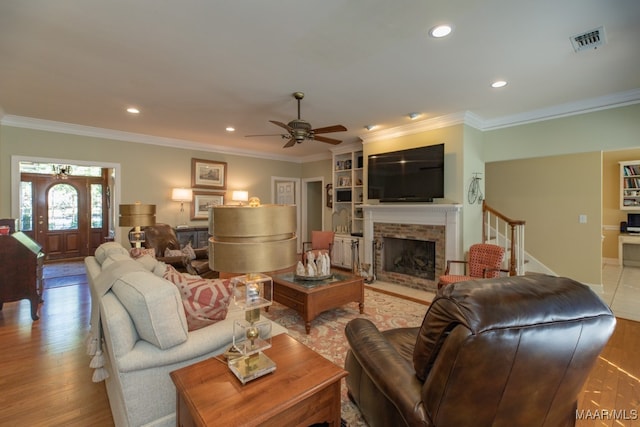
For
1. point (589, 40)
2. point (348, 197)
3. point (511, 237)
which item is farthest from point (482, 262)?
point (348, 197)

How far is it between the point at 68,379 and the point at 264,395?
207 centimetres

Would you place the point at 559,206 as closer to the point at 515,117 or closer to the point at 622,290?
the point at 622,290

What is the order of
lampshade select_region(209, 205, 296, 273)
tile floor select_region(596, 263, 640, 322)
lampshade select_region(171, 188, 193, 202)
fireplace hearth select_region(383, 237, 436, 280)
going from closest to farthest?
1. lampshade select_region(209, 205, 296, 273)
2. tile floor select_region(596, 263, 640, 322)
3. fireplace hearth select_region(383, 237, 436, 280)
4. lampshade select_region(171, 188, 193, 202)

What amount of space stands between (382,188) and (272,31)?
321 cm

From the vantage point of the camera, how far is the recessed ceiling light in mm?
2096

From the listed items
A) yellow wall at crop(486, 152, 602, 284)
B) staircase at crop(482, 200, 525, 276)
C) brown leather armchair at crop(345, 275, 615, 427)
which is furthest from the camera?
yellow wall at crop(486, 152, 602, 284)

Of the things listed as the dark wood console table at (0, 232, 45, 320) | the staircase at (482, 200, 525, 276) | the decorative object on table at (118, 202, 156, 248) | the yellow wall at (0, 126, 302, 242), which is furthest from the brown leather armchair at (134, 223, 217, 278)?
the staircase at (482, 200, 525, 276)

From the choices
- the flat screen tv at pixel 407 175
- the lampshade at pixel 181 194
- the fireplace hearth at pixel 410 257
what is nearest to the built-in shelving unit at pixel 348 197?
the fireplace hearth at pixel 410 257

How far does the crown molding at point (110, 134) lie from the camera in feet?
13.9

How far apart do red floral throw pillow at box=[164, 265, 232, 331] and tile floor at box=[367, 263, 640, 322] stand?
315cm

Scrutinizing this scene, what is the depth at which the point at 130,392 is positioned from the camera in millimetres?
1425

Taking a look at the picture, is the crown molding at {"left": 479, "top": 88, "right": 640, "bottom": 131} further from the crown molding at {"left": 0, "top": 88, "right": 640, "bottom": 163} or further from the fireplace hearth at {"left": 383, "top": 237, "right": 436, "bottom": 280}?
the fireplace hearth at {"left": 383, "top": 237, "right": 436, "bottom": 280}

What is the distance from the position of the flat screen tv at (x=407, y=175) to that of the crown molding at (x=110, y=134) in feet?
10.3

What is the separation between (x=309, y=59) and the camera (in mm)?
2572
